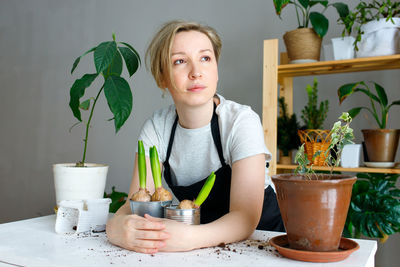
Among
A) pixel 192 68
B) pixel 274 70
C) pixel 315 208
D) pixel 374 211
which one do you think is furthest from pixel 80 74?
pixel 315 208

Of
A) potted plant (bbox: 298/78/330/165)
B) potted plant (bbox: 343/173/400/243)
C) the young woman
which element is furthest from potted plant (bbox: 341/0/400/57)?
the young woman

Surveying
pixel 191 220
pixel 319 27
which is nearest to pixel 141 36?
pixel 319 27

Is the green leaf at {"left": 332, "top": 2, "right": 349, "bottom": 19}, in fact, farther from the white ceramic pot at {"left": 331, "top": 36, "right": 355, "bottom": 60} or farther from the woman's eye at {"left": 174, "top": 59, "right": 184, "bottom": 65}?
the woman's eye at {"left": 174, "top": 59, "right": 184, "bottom": 65}

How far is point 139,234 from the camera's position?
731 millimetres

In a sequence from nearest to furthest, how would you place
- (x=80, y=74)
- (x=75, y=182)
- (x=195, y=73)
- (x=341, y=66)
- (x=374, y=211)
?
1. (x=195, y=73)
2. (x=75, y=182)
3. (x=374, y=211)
4. (x=341, y=66)
5. (x=80, y=74)

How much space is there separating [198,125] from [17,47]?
3.04 meters

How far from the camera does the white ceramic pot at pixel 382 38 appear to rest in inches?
67.9

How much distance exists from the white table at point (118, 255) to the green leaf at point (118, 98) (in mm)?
580

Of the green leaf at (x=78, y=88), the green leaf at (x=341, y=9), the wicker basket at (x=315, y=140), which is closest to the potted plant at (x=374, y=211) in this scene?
the wicker basket at (x=315, y=140)

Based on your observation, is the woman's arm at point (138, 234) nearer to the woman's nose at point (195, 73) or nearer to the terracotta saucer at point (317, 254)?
the terracotta saucer at point (317, 254)

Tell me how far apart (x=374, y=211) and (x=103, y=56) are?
4.54ft

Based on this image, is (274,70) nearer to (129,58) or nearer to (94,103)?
(129,58)

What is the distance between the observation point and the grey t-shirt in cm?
109

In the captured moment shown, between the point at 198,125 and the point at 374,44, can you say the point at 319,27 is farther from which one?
the point at 198,125
